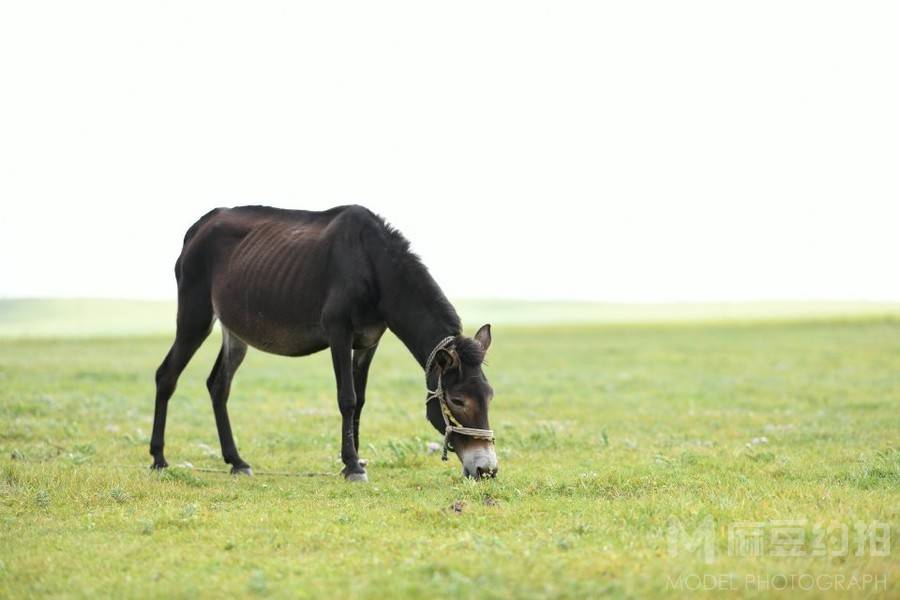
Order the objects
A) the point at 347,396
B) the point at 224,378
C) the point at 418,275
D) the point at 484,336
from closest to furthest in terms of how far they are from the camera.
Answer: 1. the point at 484,336
2. the point at 418,275
3. the point at 347,396
4. the point at 224,378

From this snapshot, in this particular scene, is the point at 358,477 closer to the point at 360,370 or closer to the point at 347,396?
the point at 347,396

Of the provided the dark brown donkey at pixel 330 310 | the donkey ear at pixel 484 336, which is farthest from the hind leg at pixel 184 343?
the donkey ear at pixel 484 336

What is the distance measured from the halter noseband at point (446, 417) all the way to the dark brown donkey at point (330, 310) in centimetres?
1

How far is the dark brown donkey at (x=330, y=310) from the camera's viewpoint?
32.0ft

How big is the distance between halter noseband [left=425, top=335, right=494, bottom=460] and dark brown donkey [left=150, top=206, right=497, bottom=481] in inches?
0.6

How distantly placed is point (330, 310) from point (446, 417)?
206 cm

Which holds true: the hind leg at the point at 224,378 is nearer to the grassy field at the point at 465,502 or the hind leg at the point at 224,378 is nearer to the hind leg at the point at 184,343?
the hind leg at the point at 184,343

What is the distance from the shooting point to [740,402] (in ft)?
67.6

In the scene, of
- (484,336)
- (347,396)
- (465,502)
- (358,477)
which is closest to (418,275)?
(484,336)

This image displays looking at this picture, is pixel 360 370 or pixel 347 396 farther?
pixel 360 370

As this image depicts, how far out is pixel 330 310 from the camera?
10.7m

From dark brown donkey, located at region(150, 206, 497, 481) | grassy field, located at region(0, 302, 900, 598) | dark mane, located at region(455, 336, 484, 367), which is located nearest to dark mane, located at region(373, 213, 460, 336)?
dark brown donkey, located at region(150, 206, 497, 481)

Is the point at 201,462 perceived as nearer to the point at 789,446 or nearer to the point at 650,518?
the point at 650,518

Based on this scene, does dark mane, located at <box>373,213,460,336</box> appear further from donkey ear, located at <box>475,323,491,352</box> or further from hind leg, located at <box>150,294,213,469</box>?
hind leg, located at <box>150,294,213,469</box>
